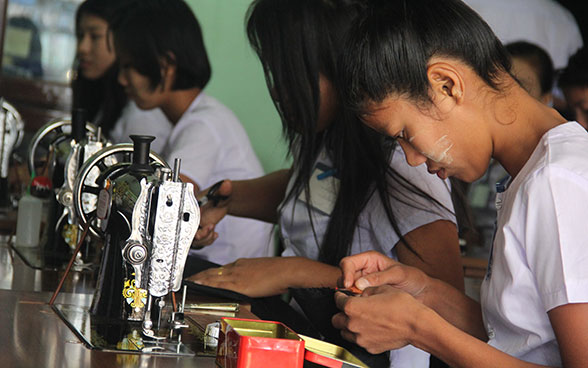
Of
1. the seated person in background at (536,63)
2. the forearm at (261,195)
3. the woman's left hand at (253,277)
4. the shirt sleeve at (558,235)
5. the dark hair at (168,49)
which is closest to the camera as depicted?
the shirt sleeve at (558,235)

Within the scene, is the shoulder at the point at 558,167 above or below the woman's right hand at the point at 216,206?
above

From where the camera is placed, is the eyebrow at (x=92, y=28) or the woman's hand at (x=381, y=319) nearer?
the woman's hand at (x=381, y=319)

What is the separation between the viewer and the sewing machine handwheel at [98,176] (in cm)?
162

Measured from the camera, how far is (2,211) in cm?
277

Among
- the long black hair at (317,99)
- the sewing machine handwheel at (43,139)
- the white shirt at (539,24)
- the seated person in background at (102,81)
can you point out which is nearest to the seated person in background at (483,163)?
the long black hair at (317,99)

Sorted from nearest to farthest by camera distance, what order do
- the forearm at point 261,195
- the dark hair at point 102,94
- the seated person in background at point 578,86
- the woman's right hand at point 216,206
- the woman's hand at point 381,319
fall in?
the woman's hand at point 381,319 → the woman's right hand at point 216,206 → the forearm at point 261,195 → the seated person in background at point 578,86 → the dark hair at point 102,94

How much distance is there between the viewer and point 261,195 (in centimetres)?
266

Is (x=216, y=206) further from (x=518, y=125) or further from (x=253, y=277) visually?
(x=518, y=125)

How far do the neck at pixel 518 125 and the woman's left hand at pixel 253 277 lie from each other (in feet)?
2.15

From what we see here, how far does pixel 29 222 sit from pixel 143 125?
→ 193 cm

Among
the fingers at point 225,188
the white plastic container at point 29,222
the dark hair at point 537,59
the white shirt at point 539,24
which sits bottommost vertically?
the white plastic container at point 29,222

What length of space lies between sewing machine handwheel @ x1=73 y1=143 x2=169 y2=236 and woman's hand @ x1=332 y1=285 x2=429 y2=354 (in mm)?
542

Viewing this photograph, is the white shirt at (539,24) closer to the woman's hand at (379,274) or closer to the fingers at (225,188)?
the fingers at (225,188)

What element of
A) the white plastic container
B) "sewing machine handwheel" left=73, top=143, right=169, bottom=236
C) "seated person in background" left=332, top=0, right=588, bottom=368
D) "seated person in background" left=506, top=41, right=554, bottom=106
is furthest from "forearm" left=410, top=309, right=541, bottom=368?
"seated person in background" left=506, top=41, right=554, bottom=106
